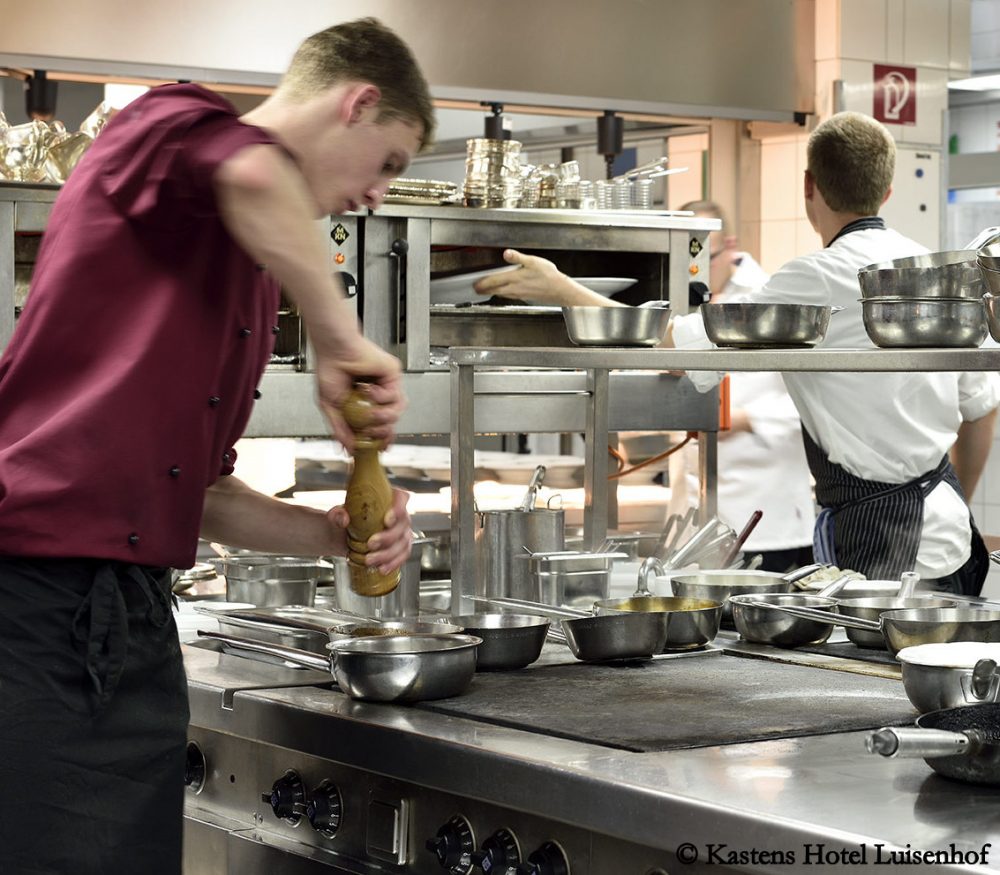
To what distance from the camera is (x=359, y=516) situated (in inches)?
72.7

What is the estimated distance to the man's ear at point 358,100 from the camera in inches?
70.8

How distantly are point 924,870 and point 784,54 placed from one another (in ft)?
16.9

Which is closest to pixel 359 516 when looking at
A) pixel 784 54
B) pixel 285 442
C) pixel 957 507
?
pixel 957 507

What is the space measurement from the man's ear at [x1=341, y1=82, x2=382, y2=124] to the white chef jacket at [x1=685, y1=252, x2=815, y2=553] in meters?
3.17

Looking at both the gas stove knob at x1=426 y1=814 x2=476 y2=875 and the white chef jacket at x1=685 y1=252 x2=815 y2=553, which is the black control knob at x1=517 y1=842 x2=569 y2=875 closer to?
the gas stove knob at x1=426 y1=814 x2=476 y2=875

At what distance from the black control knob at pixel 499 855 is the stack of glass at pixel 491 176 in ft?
6.65

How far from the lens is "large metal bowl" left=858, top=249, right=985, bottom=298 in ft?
6.69

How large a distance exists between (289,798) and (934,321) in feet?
3.58

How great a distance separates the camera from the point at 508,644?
2268mm

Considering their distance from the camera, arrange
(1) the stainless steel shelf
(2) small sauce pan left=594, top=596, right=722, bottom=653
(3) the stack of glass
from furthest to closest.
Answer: (3) the stack of glass → (2) small sauce pan left=594, top=596, right=722, bottom=653 → (1) the stainless steel shelf

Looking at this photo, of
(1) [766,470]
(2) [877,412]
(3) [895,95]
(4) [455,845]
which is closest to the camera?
(4) [455,845]

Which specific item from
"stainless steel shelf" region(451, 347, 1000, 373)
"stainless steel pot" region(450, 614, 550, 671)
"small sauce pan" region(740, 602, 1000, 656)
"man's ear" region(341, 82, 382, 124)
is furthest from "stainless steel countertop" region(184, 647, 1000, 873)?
"man's ear" region(341, 82, 382, 124)

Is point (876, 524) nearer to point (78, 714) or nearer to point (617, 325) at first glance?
point (617, 325)

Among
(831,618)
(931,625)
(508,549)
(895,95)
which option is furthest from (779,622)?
(895,95)
